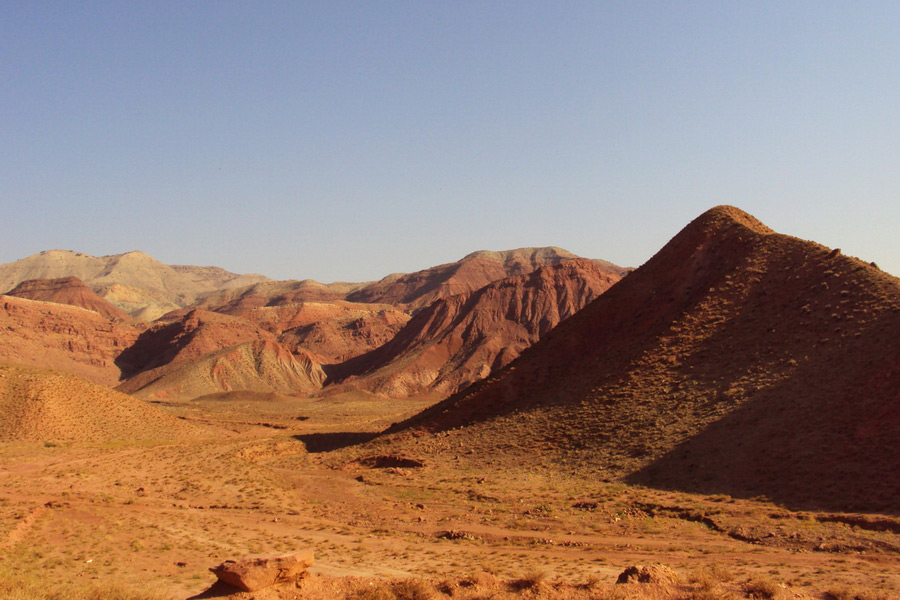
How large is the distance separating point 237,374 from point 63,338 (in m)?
33.9

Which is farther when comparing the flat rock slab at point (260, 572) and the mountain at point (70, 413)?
the mountain at point (70, 413)

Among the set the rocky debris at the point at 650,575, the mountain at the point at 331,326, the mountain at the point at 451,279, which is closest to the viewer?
the rocky debris at the point at 650,575

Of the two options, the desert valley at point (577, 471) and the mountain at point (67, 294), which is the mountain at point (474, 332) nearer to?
the desert valley at point (577, 471)

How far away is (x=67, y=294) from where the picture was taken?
15588 centimetres

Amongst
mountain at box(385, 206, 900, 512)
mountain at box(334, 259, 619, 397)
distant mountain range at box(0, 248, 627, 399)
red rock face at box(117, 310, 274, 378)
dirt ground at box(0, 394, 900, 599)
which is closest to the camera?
dirt ground at box(0, 394, 900, 599)

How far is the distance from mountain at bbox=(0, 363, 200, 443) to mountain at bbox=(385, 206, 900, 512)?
65.1ft

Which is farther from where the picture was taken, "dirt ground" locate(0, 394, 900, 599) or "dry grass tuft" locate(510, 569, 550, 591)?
"dirt ground" locate(0, 394, 900, 599)

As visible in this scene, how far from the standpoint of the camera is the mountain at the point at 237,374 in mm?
94750

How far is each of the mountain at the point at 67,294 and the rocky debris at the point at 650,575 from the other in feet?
532

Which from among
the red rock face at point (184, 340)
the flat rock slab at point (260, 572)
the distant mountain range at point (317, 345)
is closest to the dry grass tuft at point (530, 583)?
the flat rock slab at point (260, 572)

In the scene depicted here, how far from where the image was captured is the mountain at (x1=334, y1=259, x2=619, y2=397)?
96.9 meters

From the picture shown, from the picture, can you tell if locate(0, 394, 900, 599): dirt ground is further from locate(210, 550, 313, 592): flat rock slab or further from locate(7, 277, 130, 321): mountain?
locate(7, 277, 130, 321): mountain

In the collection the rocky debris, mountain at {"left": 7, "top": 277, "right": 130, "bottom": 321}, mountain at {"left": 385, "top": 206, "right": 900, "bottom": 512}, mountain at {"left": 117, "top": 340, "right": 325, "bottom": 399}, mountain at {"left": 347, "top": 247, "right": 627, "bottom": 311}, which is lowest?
mountain at {"left": 117, "top": 340, "right": 325, "bottom": 399}

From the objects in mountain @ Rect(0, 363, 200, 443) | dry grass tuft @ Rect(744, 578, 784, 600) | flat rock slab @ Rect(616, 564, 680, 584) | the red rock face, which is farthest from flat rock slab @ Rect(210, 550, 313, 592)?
the red rock face
